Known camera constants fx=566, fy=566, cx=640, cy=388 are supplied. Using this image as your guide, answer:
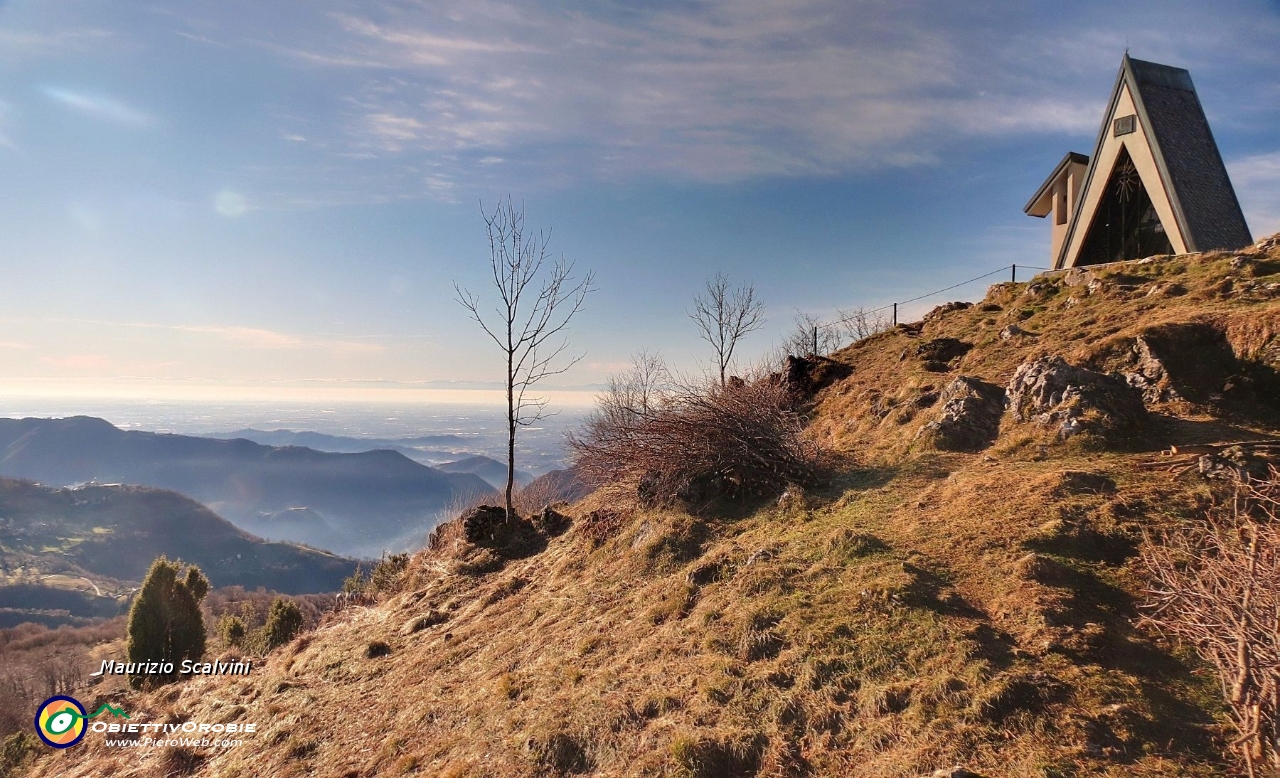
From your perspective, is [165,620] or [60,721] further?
[165,620]

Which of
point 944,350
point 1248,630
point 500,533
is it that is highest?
point 944,350

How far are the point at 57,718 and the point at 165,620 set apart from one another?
408 inches

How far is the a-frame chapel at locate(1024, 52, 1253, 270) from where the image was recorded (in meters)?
15.4

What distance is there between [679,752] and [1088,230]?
2116 cm

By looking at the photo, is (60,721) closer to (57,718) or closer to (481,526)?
(57,718)

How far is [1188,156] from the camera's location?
53.8 feet

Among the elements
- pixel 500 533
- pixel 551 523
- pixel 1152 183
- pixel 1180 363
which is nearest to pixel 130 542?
pixel 500 533

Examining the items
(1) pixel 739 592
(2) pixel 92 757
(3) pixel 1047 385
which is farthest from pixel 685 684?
(2) pixel 92 757

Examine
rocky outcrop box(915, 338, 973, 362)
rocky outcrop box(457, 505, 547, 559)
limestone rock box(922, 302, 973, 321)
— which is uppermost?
limestone rock box(922, 302, 973, 321)

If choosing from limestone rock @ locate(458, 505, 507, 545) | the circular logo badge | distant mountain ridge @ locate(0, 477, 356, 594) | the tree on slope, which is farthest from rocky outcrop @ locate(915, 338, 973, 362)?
distant mountain ridge @ locate(0, 477, 356, 594)

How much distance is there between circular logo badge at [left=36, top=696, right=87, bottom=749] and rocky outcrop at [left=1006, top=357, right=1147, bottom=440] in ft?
51.6

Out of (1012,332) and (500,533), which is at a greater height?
(1012,332)

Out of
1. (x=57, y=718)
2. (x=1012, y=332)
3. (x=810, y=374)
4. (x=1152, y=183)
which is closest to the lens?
(x=57, y=718)

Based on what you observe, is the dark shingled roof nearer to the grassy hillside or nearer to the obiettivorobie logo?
the grassy hillside
